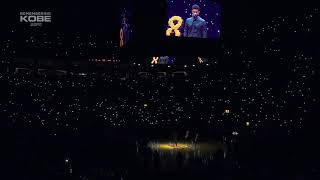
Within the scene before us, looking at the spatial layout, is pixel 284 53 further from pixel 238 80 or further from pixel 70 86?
pixel 70 86

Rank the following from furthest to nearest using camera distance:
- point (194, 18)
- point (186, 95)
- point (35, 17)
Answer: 1. point (186, 95)
2. point (35, 17)
3. point (194, 18)

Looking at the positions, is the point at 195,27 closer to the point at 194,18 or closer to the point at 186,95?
the point at 194,18

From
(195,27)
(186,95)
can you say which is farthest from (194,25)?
(186,95)

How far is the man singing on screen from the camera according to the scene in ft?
68.0

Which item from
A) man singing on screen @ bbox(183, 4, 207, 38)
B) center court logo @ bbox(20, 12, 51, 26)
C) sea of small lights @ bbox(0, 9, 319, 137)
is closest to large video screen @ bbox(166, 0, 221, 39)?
man singing on screen @ bbox(183, 4, 207, 38)

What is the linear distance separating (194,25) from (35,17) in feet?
39.8

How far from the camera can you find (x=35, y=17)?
29.8 m

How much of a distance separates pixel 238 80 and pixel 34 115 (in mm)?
10949

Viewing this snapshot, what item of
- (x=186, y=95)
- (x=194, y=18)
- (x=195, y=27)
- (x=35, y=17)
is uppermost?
(x=35, y=17)

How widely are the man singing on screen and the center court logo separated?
1133 centimetres

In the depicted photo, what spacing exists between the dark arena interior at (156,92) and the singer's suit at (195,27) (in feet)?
0.16

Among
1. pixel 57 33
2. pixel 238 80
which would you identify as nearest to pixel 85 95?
pixel 57 33

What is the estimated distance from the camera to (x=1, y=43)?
84.2ft

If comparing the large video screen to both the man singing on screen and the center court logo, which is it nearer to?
the man singing on screen
